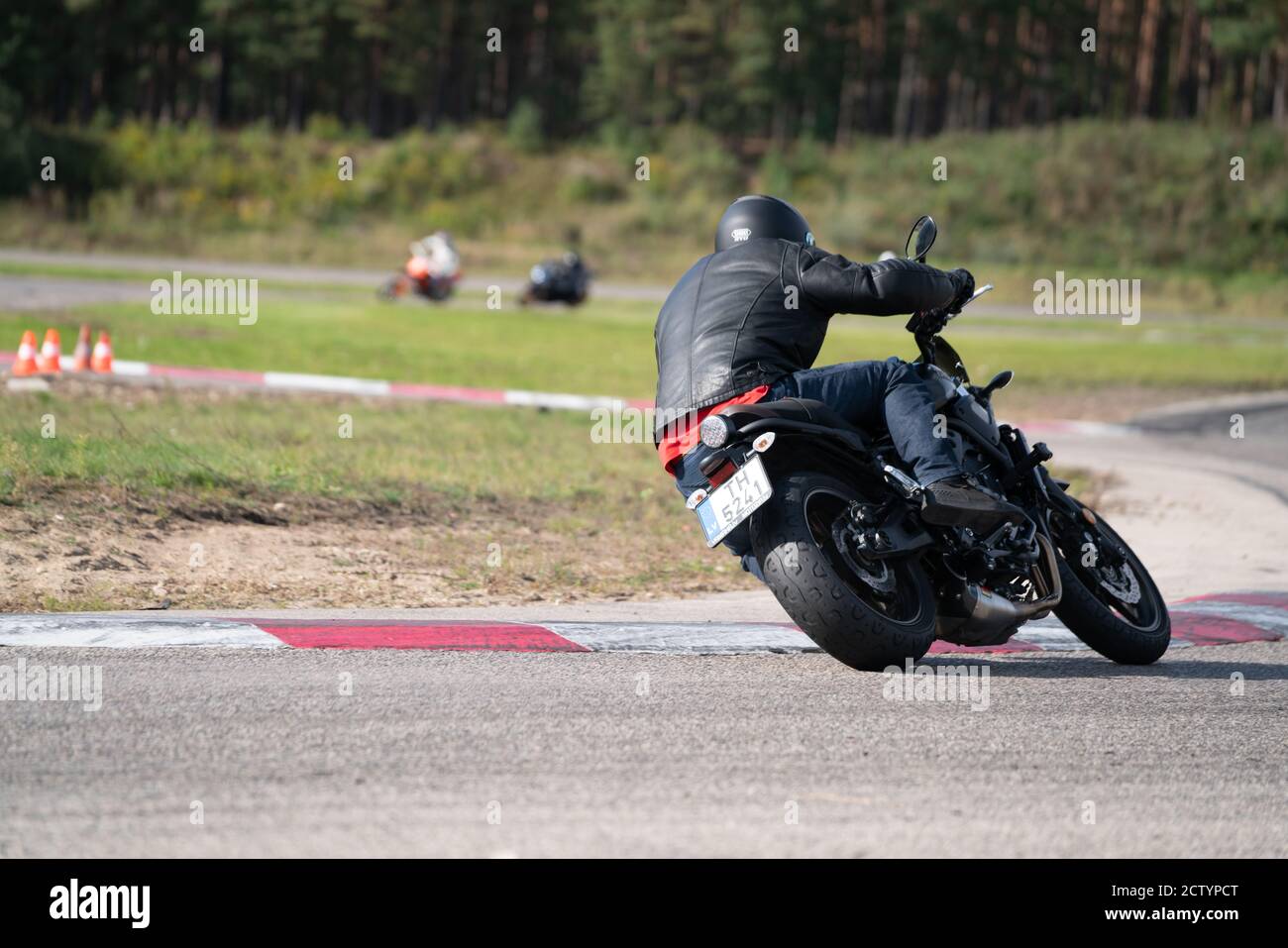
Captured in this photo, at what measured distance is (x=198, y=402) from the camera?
14273 millimetres

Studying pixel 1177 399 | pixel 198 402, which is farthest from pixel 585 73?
pixel 198 402

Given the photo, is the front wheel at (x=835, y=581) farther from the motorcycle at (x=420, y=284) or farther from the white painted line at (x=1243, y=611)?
the motorcycle at (x=420, y=284)

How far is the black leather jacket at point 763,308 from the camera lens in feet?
19.4

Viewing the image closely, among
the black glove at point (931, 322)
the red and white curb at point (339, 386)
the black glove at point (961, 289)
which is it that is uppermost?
the black glove at point (961, 289)

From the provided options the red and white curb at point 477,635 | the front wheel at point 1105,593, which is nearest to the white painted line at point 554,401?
the red and white curb at point 477,635

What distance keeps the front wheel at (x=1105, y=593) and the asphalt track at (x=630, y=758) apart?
0.38 feet

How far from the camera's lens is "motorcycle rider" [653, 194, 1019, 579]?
232 inches

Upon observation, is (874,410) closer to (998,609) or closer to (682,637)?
(998,609)

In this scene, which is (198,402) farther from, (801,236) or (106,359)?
(801,236)

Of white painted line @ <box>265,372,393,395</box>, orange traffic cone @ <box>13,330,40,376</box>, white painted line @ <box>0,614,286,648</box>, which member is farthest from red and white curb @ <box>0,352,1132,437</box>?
white painted line @ <box>0,614,286,648</box>

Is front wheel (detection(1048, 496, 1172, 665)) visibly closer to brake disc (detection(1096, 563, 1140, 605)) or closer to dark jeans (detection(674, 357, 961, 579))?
brake disc (detection(1096, 563, 1140, 605))

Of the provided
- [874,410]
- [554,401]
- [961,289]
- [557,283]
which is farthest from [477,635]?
[557,283]

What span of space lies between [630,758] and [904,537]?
1.79m

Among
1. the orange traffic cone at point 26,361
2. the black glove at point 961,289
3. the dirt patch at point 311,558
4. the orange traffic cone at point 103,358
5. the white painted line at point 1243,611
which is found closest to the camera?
the black glove at point 961,289
